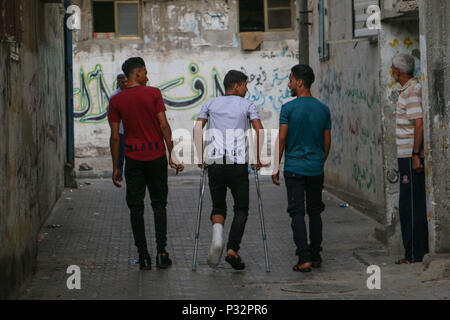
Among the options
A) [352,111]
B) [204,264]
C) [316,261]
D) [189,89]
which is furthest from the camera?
[189,89]

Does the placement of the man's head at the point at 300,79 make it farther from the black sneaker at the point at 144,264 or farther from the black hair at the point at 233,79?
the black sneaker at the point at 144,264

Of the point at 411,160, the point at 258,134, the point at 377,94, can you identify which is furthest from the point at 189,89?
the point at 411,160

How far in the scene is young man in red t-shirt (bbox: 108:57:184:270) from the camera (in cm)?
822

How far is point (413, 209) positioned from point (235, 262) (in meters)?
1.73

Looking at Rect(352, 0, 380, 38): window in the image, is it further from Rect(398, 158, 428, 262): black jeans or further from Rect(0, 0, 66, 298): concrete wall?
Rect(0, 0, 66, 298): concrete wall

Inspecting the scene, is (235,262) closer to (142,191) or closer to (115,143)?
(142,191)

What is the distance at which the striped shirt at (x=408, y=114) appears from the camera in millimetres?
8055

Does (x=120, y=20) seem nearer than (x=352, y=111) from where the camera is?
No

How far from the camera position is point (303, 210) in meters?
8.30

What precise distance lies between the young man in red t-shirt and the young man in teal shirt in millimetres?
1057

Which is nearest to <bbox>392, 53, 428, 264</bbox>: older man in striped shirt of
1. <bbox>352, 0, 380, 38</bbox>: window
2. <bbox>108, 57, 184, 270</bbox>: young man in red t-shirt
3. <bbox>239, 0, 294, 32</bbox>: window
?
<bbox>108, 57, 184, 270</bbox>: young man in red t-shirt

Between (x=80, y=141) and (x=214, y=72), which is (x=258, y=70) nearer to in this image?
(x=214, y=72)
